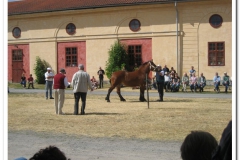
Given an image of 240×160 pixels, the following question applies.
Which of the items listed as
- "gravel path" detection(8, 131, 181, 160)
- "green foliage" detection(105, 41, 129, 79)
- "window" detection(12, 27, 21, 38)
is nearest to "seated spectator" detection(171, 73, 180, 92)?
"green foliage" detection(105, 41, 129, 79)

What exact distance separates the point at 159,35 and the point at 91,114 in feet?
55.8

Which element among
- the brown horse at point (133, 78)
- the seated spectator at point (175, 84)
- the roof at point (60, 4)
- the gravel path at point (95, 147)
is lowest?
the gravel path at point (95, 147)

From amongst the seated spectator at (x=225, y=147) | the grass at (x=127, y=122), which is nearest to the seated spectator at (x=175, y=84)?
the grass at (x=127, y=122)

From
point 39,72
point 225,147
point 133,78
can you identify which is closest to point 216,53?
point 133,78

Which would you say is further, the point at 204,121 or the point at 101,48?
the point at 101,48

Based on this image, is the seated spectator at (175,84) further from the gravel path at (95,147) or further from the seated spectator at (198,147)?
the seated spectator at (198,147)

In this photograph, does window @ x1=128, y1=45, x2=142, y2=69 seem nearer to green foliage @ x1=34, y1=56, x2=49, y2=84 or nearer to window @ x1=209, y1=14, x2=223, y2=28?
window @ x1=209, y1=14, x2=223, y2=28

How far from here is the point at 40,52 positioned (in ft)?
102

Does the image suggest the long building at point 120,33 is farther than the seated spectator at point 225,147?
Yes

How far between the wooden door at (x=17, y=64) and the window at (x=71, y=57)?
11.5 ft

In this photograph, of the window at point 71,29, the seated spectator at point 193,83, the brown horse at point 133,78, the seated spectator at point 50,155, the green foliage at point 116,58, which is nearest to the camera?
the seated spectator at point 50,155

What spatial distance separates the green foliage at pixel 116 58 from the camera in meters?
29.0
